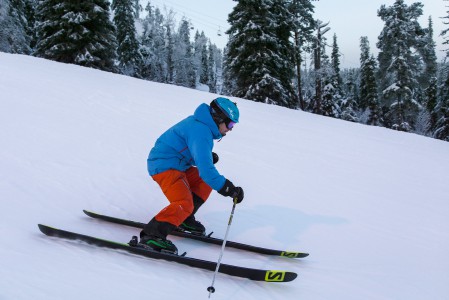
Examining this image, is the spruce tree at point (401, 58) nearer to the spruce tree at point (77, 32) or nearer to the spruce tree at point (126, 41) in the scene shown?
the spruce tree at point (77, 32)

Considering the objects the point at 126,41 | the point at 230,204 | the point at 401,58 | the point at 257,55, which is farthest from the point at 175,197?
the point at 126,41

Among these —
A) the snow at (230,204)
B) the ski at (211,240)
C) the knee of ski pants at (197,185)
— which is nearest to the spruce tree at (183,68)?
the snow at (230,204)

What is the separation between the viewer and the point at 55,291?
2.54 meters

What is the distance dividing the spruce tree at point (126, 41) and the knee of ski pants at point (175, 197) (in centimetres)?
3770

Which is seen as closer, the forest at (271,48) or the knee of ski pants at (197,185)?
the knee of ski pants at (197,185)

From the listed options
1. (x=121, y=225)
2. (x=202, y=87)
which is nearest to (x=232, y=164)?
(x=121, y=225)

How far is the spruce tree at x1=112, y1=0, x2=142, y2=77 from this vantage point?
3978cm

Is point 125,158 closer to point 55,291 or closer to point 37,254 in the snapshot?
point 37,254

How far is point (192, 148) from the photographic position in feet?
10.9

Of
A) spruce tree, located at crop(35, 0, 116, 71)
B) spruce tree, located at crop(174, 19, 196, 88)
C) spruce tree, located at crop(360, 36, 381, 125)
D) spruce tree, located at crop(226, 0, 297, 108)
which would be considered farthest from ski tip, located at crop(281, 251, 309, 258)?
spruce tree, located at crop(174, 19, 196, 88)

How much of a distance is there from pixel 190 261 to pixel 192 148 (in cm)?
99

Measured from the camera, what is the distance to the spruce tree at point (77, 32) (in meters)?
19.7

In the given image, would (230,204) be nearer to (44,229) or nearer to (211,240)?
(211,240)

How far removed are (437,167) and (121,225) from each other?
22.1 ft
